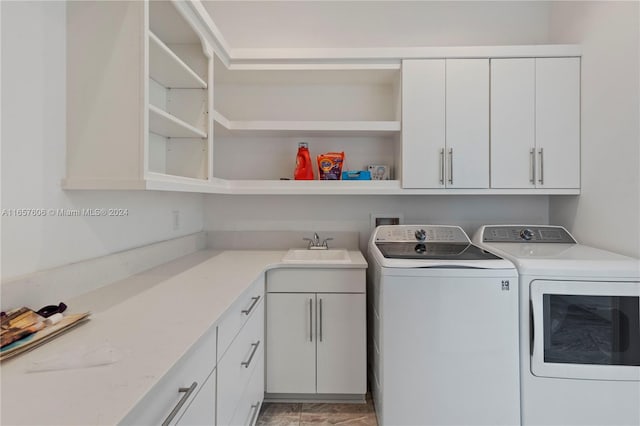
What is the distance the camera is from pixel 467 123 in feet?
6.41

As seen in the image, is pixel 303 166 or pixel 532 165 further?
pixel 303 166

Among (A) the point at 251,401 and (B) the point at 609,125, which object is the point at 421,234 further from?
(A) the point at 251,401

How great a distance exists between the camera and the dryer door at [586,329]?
1.36 m

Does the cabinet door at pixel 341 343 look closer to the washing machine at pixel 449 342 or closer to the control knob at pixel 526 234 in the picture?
the washing machine at pixel 449 342

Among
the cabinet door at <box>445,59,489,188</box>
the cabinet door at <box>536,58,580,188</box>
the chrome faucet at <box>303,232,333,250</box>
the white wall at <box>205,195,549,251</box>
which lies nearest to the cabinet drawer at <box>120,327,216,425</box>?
the chrome faucet at <box>303,232,333,250</box>

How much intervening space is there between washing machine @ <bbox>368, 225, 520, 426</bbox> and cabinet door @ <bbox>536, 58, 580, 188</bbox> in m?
0.93

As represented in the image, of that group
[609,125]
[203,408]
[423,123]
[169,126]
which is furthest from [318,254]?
[609,125]

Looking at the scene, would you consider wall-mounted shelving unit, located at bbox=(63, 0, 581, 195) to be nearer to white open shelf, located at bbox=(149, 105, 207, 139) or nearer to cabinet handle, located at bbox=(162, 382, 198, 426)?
white open shelf, located at bbox=(149, 105, 207, 139)

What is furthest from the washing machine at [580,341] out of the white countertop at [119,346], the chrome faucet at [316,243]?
the white countertop at [119,346]

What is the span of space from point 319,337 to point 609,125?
204cm

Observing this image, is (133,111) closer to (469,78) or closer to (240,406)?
(240,406)

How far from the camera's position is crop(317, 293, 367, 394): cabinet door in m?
1.78

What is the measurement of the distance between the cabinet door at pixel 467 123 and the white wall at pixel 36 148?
6.41 feet

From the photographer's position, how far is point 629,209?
62.6 inches
